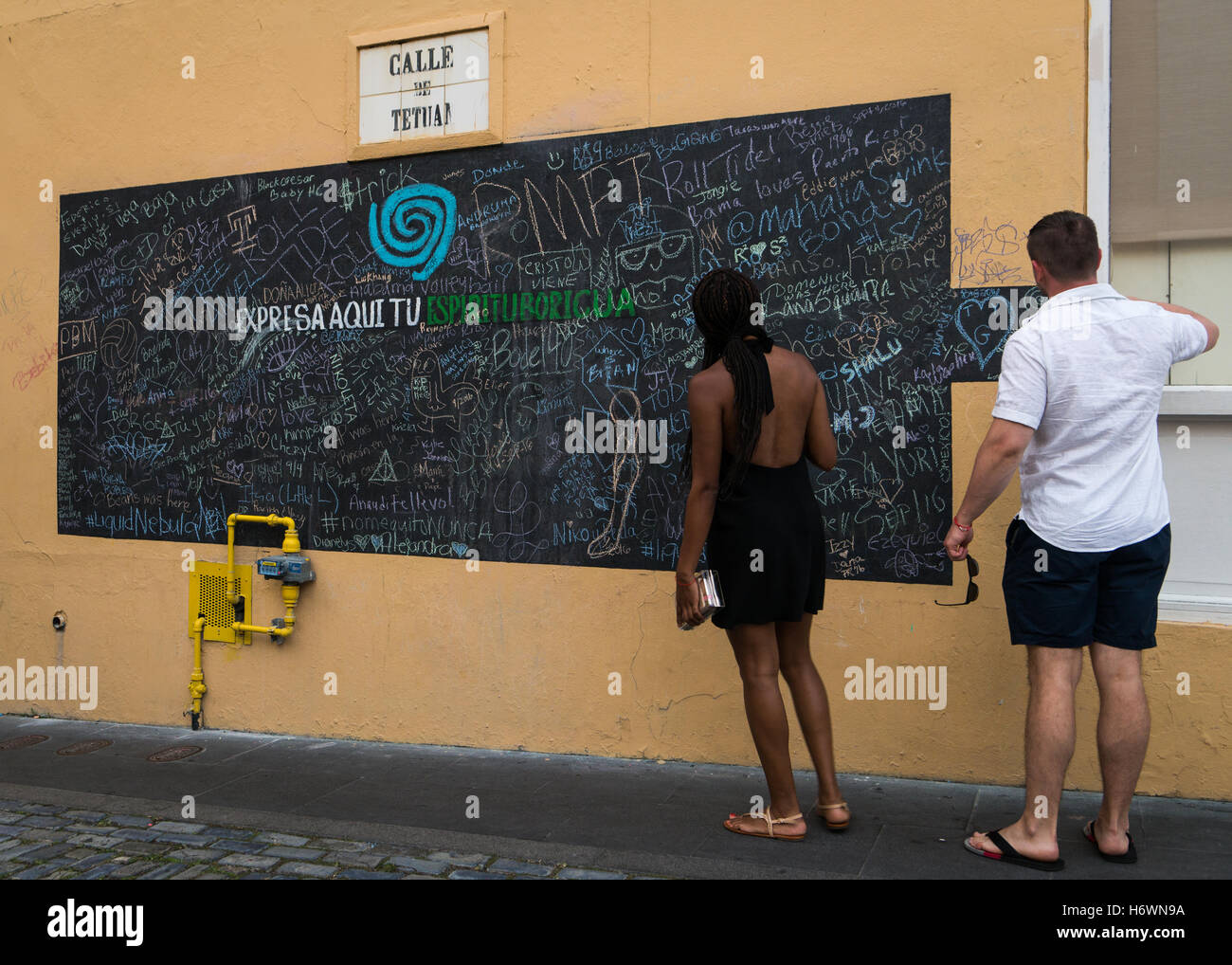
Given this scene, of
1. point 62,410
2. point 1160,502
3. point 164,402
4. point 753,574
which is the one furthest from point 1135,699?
point 62,410

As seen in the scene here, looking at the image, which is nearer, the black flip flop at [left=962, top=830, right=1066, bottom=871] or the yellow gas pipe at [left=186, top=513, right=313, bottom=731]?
the black flip flop at [left=962, top=830, right=1066, bottom=871]

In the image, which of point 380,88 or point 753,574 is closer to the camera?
→ point 753,574

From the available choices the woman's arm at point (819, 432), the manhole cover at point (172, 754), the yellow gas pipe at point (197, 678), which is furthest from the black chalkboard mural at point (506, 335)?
the manhole cover at point (172, 754)

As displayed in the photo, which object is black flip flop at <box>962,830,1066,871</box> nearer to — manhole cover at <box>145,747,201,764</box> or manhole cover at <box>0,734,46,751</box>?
manhole cover at <box>145,747,201,764</box>

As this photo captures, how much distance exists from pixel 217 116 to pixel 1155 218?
16.1 ft

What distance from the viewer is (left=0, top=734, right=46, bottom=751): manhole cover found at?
6004mm

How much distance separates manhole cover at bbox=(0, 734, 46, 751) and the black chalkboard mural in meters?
1.19

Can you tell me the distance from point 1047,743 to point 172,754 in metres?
4.29

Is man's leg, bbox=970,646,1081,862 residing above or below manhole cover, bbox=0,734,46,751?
above

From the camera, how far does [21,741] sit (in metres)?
6.11

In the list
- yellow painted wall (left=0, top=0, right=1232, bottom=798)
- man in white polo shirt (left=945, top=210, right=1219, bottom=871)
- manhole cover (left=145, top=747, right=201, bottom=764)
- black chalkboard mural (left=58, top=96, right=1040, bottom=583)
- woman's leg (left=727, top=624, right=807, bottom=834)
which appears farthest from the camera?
manhole cover (left=145, top=747, right=201, bottom=764)

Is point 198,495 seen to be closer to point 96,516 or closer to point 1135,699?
point 96,516

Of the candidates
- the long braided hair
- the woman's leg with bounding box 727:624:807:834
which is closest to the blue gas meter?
the long braided hair

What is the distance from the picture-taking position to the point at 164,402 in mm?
6516
